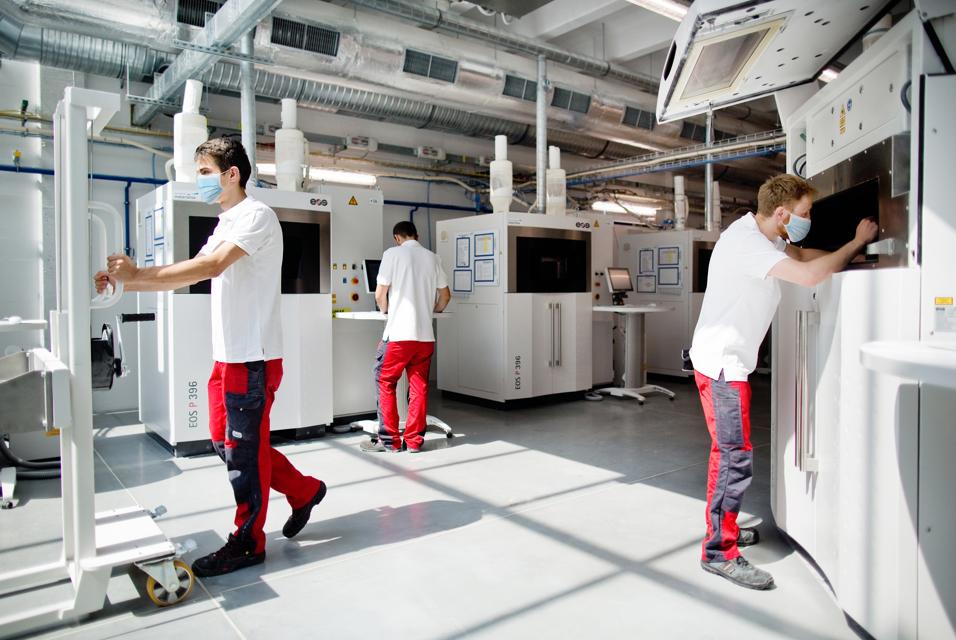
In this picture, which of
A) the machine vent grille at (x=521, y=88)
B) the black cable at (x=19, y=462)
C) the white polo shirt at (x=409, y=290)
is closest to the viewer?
the black cable at (x=19, y=462)

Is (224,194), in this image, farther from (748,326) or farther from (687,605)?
(687,605)

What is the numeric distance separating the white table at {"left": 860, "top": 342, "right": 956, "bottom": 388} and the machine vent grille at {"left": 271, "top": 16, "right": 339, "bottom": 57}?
4467 millimetres

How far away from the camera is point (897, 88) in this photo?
7.12ft

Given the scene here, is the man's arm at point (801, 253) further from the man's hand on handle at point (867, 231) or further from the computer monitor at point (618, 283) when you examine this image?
the computer monitor at point (618, 283)

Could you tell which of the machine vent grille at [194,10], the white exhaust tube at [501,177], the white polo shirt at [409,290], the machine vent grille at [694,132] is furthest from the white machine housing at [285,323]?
the machine vent grille at [694,132]

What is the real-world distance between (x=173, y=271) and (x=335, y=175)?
509 centimetres

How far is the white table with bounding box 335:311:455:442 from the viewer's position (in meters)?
4.99

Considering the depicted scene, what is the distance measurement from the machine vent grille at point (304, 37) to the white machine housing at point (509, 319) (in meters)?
2.04

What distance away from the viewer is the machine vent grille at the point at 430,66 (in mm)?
5391

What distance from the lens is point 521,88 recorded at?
6.15 m

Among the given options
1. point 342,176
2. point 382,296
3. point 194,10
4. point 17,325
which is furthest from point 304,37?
point 17,325

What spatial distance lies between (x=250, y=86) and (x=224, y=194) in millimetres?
2545

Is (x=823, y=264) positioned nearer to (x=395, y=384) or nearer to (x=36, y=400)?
(x=36, y=400)

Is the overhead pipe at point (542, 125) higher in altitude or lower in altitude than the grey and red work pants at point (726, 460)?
higher
